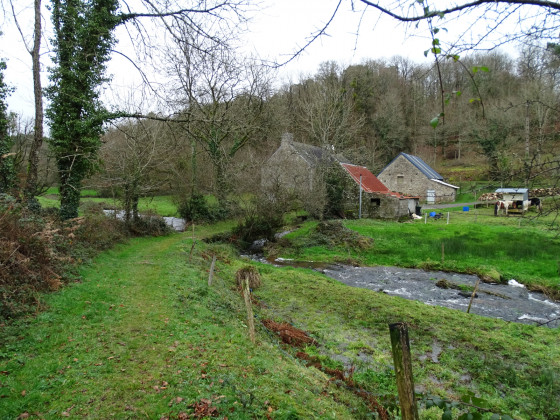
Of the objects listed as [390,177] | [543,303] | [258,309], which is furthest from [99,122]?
[390,177]

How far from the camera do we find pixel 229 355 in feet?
20.1

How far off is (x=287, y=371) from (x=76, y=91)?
1355 centimetres

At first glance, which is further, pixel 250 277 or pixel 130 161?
pixel 130 161

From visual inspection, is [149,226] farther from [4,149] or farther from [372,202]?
[372,202]

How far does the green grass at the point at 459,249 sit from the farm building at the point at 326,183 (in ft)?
10.5

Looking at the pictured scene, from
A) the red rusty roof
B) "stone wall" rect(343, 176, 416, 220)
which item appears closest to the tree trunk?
"stone wall" rect(343, 176, 416, 220)

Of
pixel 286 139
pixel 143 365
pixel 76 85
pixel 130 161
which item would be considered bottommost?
pixel 143 365

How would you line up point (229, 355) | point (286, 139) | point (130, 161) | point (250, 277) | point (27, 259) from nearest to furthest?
point (229, 355) → point (27, 259) → point (250, 277) → point (130, 161) → point (286, 139)

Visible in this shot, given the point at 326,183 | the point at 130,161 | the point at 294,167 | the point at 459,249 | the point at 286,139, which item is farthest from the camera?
the point at 286,139

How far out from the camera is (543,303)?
13.2 meters

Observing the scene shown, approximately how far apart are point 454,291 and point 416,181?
29.6 m

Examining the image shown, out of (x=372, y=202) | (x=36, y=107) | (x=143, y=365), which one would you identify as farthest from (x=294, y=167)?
(x=143, y=365)

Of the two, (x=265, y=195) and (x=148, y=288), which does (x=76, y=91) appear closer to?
(x=148, y=288)

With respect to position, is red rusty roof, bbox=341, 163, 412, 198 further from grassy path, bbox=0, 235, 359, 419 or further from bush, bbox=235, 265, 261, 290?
grassy path, bbox=0, 235, 359, 419
